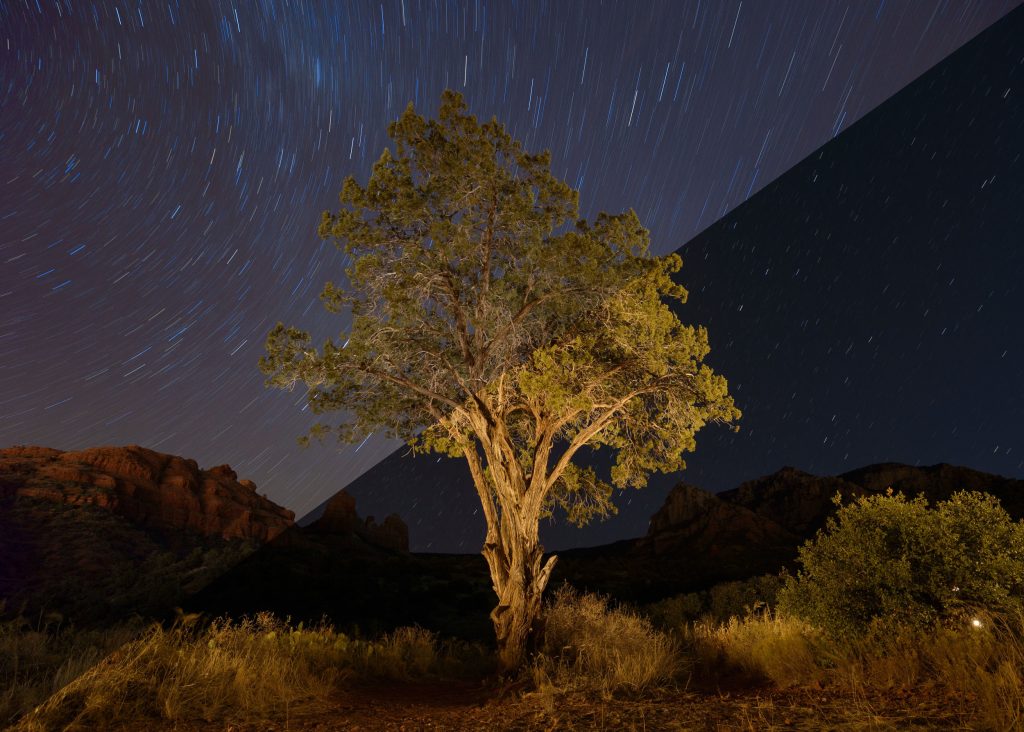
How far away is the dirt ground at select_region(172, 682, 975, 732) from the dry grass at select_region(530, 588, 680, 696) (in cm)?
49

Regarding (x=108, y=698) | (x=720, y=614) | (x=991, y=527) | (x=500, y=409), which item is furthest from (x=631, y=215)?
(x=720, y=614)

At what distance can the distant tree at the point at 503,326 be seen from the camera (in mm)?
11219

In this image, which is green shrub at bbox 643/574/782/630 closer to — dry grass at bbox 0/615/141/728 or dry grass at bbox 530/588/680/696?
dry grass at bbox 530/588/680/696

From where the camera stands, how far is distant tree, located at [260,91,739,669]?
36.8 feet

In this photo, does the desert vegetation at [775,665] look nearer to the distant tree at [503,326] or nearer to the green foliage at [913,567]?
the green foliage at [913,567]

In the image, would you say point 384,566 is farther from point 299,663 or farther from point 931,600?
point 931,600

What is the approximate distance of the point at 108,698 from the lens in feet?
18.4

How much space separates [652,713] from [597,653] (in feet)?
11.7

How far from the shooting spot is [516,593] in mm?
10703

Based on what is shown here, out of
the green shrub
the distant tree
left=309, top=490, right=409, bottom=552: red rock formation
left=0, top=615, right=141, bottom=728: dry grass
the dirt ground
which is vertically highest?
left=309, top=490, right=409, bottom=552: red rock formation

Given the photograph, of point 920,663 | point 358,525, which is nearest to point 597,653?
A: point 920,663

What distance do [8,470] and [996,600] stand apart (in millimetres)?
62991

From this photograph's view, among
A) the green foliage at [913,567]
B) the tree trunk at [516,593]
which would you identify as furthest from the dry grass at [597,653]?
the green foliage at [913,567]

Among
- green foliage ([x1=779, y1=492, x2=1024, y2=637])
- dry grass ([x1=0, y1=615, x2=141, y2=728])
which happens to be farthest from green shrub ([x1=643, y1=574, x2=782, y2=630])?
dry grass ([x1=0, y1=615, x2=141, y2=728])
